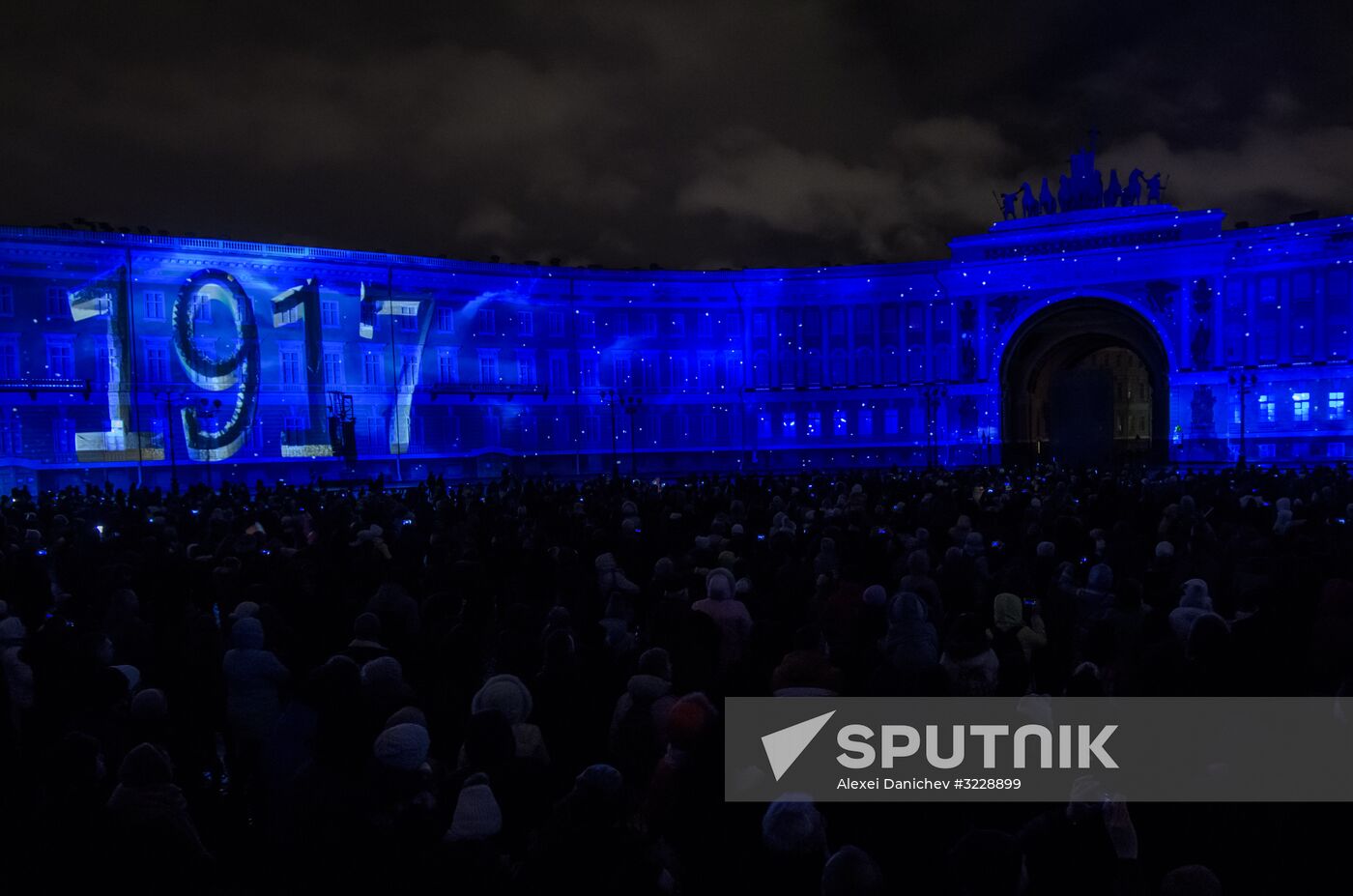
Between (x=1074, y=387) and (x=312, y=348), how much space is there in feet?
139

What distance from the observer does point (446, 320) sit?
2151 inches

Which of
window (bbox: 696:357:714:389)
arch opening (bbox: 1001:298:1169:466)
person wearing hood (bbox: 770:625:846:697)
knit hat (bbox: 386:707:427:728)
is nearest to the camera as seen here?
knit hat (bbox: 386:707:427:728)

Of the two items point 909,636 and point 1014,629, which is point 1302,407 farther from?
point 909,636

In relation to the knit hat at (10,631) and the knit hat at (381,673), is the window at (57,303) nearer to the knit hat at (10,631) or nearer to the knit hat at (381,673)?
the knit hat at (10,631)

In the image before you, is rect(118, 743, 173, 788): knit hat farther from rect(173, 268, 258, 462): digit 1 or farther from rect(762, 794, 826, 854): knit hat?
rect(173, 268, 258, 462): digit 1

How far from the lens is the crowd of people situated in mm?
4641

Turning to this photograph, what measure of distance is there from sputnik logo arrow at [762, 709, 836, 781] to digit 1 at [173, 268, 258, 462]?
4416 cm

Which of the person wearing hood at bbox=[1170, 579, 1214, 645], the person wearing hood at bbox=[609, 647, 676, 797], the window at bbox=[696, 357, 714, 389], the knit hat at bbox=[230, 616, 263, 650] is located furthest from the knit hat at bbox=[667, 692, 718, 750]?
A: the window at bbox=[696, 357, 714, 389]

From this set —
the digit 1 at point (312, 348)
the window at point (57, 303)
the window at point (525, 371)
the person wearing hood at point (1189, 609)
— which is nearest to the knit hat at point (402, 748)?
the person wearing hood at point (1189, 609)

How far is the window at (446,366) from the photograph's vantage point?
179 feet

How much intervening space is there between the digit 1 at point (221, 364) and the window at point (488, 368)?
489 inches

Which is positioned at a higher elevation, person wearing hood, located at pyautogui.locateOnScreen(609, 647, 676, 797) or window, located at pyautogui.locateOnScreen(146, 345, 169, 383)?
window, located at pyautogui.locateOnScreen(146, 345, 169, 383)

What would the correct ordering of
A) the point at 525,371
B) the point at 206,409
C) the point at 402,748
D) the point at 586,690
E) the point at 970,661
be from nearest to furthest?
1. the point at 402,748
2. the point at 970,661
3. the point at 586,690
4. the point at 206,409
5. the point at 525,371

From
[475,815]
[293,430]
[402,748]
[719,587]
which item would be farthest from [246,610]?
[293,430]
